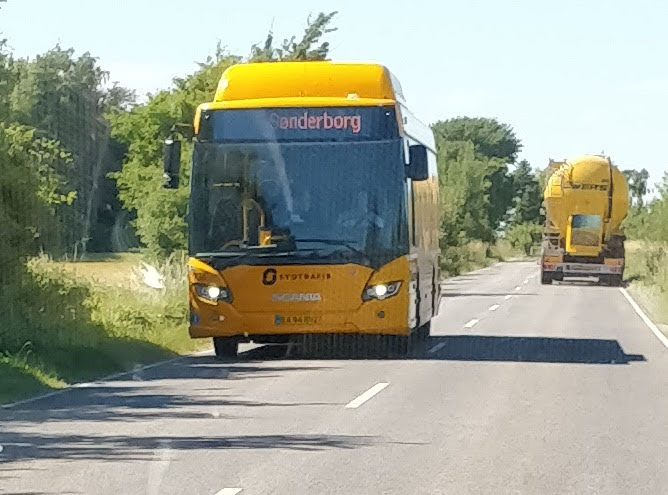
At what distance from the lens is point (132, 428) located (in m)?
12.7

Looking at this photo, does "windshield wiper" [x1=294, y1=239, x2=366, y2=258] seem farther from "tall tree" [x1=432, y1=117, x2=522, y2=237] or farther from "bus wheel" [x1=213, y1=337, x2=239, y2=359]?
"tall tree" [x1=432, y1=117, x2=522, y2=237]

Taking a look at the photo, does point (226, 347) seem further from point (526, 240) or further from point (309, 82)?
point (526, 240)

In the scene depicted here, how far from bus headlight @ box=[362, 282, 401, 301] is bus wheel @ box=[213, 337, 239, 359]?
2.17 meters

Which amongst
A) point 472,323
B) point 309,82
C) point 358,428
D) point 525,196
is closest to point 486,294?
point 472,323

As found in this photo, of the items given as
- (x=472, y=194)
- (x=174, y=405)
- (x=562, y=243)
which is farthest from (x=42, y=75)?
(x=472, y=194)

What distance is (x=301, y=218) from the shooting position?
1942cm

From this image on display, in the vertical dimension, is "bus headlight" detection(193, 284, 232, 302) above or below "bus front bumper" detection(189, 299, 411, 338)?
above

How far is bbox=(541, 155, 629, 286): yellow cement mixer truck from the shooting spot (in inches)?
2021

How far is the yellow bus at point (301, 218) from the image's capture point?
19.4 meters

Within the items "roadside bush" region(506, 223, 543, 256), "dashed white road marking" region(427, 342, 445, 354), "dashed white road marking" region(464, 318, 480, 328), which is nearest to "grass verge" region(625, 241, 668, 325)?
"dashed white road marking" region(464, 318, 480, 328)

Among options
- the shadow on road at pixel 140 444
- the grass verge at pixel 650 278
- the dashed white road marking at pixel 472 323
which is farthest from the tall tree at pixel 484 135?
the shadow on road at pixel 140 444

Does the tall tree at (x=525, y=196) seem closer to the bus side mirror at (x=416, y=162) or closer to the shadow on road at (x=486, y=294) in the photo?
the shadow on road at (x=486, y=294)

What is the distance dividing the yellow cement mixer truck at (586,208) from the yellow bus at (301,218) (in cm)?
3257

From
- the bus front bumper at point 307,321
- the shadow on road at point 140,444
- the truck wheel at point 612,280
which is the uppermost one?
the bus front bumper at point 307,321
